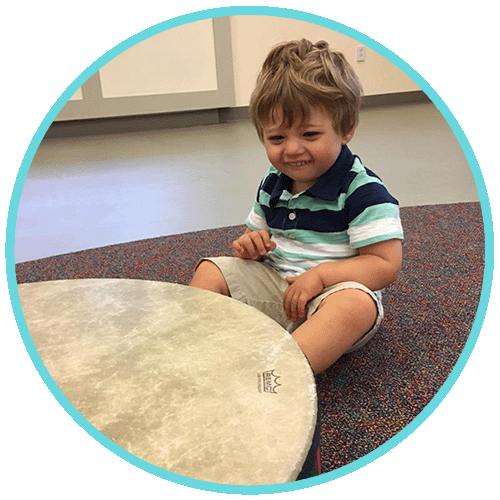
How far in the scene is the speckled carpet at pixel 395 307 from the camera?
71 centimetres

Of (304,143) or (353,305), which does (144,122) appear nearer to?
(304,143)

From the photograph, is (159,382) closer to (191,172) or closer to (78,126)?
(191,172)

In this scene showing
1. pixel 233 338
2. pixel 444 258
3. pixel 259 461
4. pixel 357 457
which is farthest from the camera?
pixel 444 258

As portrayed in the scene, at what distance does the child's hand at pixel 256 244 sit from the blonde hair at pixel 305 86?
161 mm

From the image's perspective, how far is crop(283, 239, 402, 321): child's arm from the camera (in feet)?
2.50

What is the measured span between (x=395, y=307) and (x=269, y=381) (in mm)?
605

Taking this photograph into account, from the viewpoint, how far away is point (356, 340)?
748mm

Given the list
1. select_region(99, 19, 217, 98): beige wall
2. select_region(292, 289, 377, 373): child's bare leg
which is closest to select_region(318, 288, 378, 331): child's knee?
select_region(292, 289, 377, 373): child's bare leg

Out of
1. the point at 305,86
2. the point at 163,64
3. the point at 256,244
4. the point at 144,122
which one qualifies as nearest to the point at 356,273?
the point at 256,244

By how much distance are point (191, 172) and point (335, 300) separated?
4.59 ft

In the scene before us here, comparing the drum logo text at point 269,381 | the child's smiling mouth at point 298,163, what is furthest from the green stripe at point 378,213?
the drum logo text at point 269,381

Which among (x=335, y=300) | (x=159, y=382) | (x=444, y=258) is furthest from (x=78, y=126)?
(x=159, y=382)

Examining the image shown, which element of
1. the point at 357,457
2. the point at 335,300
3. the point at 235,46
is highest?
the point at 235,46

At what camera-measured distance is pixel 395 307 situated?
0.99 m
